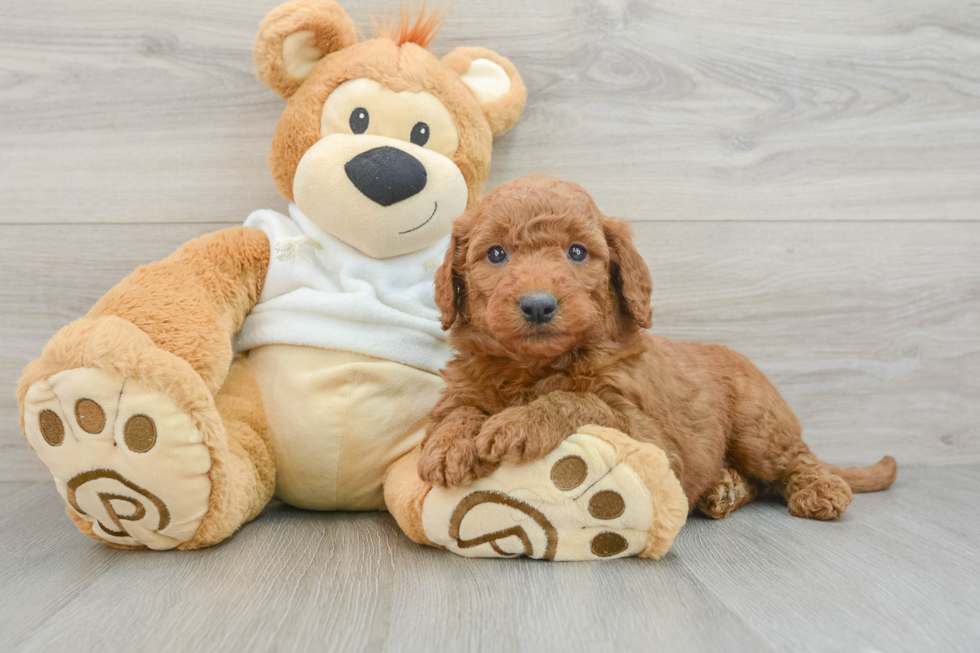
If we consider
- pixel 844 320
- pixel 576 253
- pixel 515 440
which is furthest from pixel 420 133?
pixel 844 320

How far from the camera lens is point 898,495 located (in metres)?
1.74

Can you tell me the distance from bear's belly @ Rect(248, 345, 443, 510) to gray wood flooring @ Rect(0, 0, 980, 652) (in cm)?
11

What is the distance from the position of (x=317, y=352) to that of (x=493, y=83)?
30.8 inches

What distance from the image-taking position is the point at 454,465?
46.1 inches

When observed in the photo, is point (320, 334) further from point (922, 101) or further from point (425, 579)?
point (922, 101)

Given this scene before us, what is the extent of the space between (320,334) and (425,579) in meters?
0.56

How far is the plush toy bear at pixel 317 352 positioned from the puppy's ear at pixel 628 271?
252 mm

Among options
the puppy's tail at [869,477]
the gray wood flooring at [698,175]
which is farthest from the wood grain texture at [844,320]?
the puppy's tail at [869,477]

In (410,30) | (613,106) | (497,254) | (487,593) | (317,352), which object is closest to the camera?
(487,593)

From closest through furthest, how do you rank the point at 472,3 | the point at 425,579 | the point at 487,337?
1. the point at 425,579
2. the point at 487,337
3. the point at 472,3

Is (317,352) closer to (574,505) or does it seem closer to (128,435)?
(128,435)

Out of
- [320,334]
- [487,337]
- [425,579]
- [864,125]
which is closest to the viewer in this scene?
[425,579]

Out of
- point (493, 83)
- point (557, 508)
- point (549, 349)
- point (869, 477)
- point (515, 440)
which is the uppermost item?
point (493, 83)

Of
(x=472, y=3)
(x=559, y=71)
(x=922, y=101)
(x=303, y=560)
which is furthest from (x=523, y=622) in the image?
(x=922, y=101)
